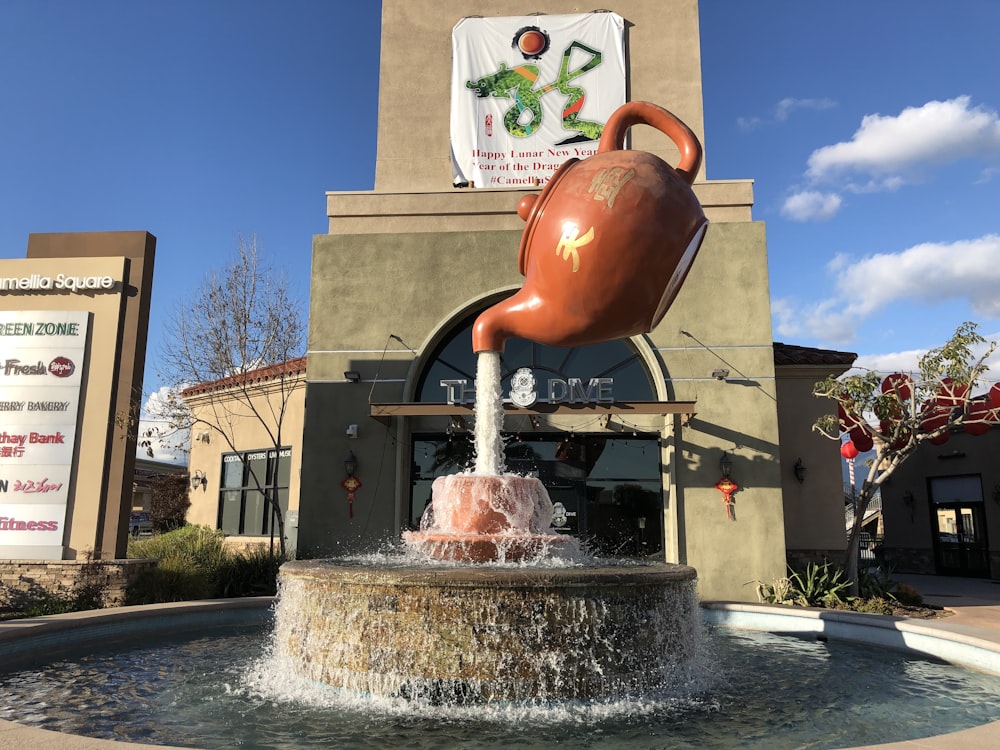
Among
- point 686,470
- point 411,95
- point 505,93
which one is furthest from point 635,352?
point 411,95

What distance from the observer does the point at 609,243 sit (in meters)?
6.30

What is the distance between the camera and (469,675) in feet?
17.3

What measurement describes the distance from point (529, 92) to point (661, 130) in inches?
405

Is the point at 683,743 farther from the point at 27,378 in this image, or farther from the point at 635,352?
the point at 27,378

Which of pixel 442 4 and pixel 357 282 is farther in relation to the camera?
pixel 442 4

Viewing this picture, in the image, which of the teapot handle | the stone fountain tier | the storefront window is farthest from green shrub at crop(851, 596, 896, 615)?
the storefront window

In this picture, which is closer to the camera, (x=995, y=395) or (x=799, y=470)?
(x=799, y=470)

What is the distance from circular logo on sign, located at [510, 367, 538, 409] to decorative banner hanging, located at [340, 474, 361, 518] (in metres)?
3.50

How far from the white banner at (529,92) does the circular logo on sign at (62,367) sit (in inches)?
338

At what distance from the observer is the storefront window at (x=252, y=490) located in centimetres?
1759

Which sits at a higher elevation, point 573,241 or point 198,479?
point 573,241

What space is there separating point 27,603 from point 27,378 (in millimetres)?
3621

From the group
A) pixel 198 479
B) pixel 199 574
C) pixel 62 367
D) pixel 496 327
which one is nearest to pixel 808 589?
pixel 496 327

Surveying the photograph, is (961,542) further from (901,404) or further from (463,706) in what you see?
(463,706)
